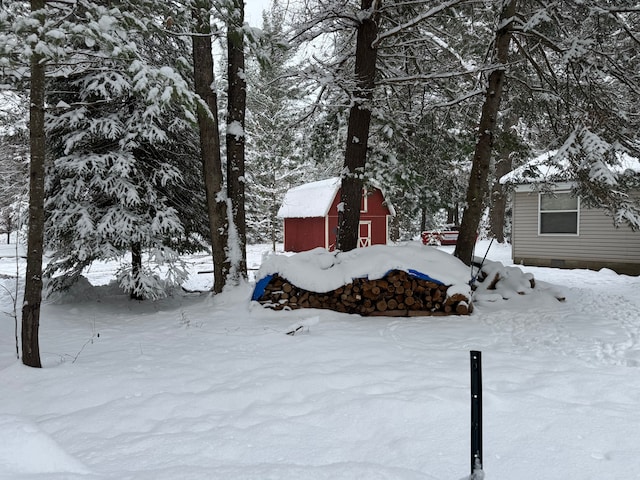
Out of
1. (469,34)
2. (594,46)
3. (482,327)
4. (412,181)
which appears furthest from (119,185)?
(594,46)

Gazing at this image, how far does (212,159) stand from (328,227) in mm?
14527

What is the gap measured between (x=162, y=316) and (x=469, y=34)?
25.1 ft

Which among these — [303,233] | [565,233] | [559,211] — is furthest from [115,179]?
[303,233]

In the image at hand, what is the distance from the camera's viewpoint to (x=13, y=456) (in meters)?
2.36

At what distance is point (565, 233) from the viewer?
43.0 ft

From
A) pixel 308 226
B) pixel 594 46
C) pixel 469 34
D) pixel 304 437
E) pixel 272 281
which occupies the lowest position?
pixel 304 437

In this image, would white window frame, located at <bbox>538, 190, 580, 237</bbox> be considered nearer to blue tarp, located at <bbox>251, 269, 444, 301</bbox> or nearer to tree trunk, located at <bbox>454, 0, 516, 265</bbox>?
tree trunk, located at <bbox>454, 0, 516, 265</bbox>

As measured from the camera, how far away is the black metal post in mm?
2133

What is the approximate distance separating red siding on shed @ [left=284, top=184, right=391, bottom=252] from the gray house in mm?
9042

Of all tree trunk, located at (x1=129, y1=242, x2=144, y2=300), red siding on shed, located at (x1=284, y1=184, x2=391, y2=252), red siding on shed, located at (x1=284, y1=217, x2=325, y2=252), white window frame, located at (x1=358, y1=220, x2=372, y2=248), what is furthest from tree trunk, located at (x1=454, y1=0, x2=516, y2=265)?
white window frame, located at (x1=358, y1=220, x2=372, y2=248)

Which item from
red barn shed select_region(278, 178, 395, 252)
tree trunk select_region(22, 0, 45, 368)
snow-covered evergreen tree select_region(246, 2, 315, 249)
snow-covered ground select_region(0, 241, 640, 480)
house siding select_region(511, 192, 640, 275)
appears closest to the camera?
snow-covered ground select_region(0, 241, 640, 480)

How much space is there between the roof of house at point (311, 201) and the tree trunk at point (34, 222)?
656 inches

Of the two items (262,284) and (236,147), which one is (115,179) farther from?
(262,284)

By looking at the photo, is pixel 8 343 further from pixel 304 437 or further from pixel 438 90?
pixel 438 90
